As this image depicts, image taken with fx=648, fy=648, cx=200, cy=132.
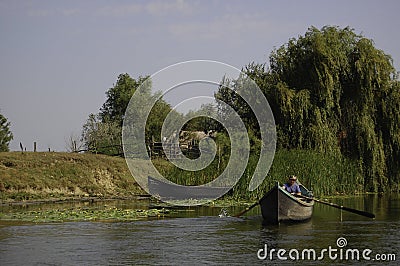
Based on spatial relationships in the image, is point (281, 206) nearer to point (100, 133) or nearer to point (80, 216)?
point (80, 216)

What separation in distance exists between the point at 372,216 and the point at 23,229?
1091 cm

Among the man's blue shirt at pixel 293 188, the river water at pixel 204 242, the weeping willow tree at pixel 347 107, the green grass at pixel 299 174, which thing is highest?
the weeping willow tree at pixel 347 107

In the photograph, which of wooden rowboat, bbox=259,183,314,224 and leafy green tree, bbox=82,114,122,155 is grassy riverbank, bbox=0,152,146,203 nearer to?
leafy green tree, bbox=82,114,122,155

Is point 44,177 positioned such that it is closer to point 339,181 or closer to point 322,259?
point 339,181

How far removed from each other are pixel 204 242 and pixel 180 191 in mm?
15179

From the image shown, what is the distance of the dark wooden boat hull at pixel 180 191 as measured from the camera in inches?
1198

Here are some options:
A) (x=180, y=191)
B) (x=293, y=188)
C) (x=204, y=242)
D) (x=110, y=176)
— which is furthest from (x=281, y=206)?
(x=110, y=176)

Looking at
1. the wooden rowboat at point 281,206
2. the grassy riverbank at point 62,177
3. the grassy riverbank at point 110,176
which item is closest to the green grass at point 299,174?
Result: the grassy riverbank at point 110,176

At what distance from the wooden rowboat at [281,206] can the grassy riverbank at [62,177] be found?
604 inches

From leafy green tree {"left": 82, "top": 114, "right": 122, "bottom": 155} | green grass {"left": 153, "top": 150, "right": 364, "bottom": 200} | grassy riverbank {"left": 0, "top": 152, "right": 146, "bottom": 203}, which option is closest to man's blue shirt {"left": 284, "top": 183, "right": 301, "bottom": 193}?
green grass {"left": 153, "top": 150, "right": 364, "bottom": 200}

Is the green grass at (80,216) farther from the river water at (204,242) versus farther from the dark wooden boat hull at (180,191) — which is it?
the dark wooden boat hull at (180,191)

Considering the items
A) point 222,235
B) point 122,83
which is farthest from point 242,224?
point 122,83

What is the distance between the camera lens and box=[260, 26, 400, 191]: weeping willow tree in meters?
34.5

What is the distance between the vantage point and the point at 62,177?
36906mm
